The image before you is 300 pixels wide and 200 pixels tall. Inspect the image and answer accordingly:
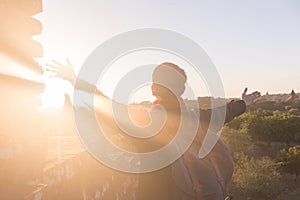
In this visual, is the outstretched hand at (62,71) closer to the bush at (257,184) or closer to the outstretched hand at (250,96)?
the outstretched hand at (250,96)

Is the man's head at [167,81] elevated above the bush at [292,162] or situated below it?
above

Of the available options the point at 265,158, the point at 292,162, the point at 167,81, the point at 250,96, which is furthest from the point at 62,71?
the point at 265,158

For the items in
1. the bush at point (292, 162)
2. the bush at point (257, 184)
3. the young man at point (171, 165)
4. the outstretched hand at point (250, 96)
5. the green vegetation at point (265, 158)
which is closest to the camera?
the young man at point (171, 165)

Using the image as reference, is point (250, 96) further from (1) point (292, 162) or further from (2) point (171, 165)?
(1) point (292, 162)

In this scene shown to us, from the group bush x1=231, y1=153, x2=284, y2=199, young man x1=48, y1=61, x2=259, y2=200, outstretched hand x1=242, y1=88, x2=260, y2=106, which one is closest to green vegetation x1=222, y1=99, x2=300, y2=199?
bush x1=231, y1=153, x2=284, y2=199

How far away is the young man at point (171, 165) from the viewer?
1915 mm

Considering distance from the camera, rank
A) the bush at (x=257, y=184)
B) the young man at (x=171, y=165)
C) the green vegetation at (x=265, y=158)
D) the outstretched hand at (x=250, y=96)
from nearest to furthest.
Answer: the young man at (x=171, y=165), the outstretched hand at (x=250, y=96), the bush at (x=257, y=184), the green vegetation at (x=265, y=158)

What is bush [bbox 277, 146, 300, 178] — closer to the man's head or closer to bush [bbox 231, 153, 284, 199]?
bush [bbox 231, 153, 284, 199]

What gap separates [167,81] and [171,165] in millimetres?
512

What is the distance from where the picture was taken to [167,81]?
6.86ft

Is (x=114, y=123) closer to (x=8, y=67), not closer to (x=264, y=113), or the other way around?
(x=8, y=67)

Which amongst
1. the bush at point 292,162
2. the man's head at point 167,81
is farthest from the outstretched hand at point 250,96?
the bush at point 292,162

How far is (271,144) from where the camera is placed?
2545 centimetres

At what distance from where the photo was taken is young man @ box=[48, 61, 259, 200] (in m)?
1.92
